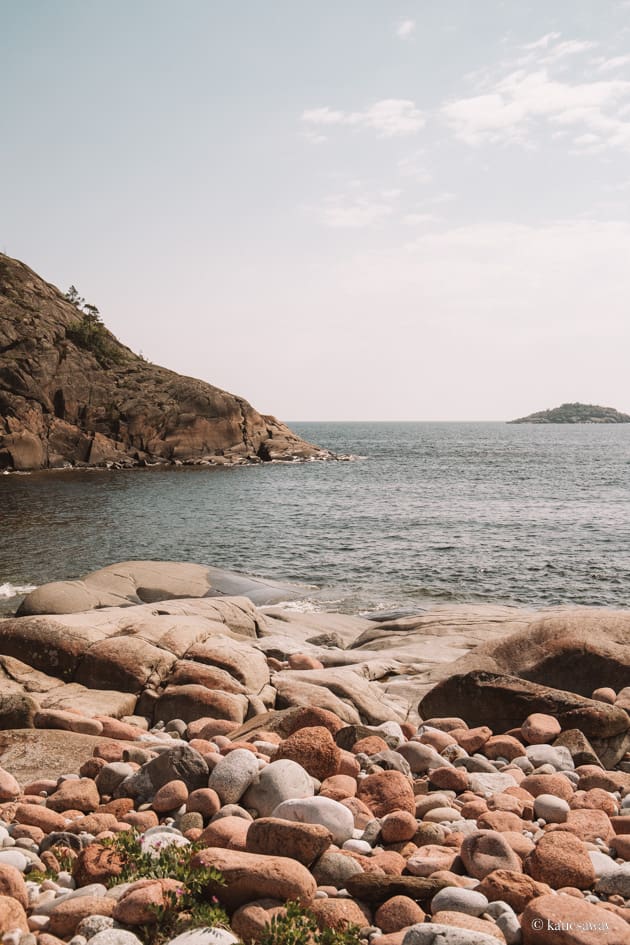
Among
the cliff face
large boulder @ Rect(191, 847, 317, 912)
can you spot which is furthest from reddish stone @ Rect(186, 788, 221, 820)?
the cliff face

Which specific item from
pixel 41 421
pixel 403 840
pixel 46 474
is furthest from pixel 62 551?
pixel 41 421

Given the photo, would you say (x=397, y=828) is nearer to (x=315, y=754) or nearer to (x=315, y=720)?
(x=315, y=754)

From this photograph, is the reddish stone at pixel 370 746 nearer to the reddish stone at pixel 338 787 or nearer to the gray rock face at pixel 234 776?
the reddish stone at pixel 338 787

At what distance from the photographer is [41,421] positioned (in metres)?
73.5

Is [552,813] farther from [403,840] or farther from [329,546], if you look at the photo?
[329,546]

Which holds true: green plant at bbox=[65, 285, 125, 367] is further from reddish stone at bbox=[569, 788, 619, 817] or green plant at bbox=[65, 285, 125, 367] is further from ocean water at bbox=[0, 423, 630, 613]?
reddish stone at bbox=[569, 788, 619, 817]

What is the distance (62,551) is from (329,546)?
12694mm

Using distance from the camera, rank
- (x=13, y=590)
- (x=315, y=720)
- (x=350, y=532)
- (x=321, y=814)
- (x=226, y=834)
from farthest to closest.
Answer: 1. (x=350, y=532)
2. (x=13, y=590)
3. (x=315, y=720)
4. (x=321, y=814)
5. (x=226, y=834)

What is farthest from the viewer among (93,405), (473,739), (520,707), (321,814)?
(93,405)

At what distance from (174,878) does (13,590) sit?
21587 mm

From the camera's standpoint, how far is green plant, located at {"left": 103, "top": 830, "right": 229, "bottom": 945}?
4.16 m

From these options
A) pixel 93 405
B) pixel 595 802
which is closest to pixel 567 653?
pixel 595 802

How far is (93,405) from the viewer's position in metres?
79.2

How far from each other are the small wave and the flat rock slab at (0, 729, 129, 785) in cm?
1609
